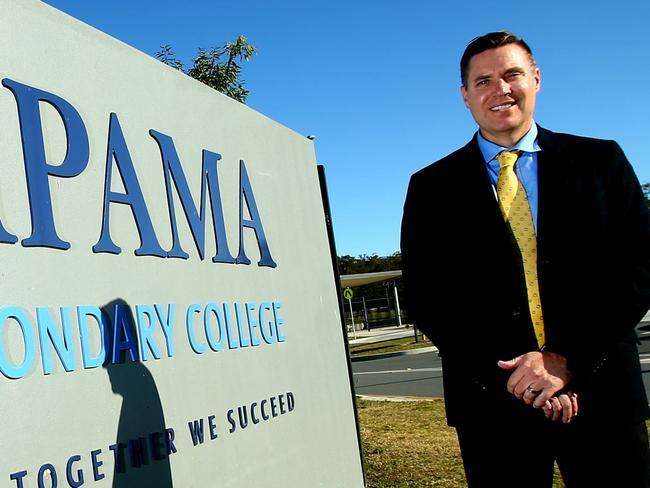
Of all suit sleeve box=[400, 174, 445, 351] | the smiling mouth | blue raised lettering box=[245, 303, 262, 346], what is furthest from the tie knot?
blue raised lettering box=[245, 303, 262, 346]

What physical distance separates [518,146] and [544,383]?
713 mm

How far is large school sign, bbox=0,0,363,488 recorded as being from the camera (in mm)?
2387

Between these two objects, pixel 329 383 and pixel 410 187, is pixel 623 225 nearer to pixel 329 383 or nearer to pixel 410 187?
pixel 410 187

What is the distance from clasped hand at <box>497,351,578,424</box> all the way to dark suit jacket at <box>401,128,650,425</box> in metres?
0.04

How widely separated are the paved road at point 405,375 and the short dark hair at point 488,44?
8159 millimetres

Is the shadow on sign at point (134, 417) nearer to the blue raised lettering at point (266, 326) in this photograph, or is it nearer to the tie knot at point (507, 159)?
the blue raised lettering at point (266, 326)

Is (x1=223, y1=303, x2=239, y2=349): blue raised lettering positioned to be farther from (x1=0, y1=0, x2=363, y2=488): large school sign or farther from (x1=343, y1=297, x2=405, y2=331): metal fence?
(x1=343, y1=297, x2=405, y2=331): metal fence

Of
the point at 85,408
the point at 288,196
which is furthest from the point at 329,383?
the point at 85,408

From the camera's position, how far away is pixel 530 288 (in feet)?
6.67

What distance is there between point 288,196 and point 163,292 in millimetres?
1663

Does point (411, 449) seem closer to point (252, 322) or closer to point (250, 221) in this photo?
point (252, 322)

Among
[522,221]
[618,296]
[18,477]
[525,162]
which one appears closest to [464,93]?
[525,162]

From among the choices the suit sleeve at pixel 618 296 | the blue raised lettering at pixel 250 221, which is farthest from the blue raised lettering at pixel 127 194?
the suit sleeve at pixel 618 296

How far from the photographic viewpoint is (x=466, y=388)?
81.2 inches
